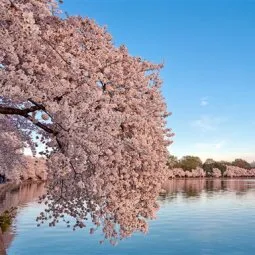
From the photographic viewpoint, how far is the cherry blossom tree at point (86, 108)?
13.3m

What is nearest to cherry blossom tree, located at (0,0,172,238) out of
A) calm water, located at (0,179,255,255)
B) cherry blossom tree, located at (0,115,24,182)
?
cherry blossom tree, located at (0,115,24,182)

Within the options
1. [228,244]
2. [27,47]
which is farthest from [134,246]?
[27,47]

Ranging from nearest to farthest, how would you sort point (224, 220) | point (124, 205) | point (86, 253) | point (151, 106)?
point (124, 205), point (151, 106), point (86, 253), point (224, 220)

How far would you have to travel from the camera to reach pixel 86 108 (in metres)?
13.8

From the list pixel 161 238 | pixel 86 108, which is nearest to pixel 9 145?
pixel 86 108

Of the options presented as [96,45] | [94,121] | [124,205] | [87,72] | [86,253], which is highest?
[96,45]

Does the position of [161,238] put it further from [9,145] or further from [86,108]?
[86,108]

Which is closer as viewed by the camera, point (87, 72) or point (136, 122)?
point (87, 72)

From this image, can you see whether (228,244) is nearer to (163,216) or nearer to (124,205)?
(163,216)

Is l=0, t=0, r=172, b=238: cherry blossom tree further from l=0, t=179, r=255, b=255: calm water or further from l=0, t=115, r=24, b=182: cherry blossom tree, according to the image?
l=0, t=179, r=255, b=255: calm water

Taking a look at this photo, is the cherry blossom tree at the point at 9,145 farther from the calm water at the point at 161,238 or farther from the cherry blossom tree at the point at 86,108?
the calm water at the point at 161,238

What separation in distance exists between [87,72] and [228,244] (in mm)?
32737

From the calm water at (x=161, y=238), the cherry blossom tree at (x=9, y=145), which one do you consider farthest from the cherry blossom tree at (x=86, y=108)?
the calm water at (x=161, y=238)

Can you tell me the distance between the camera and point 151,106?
2111cm
